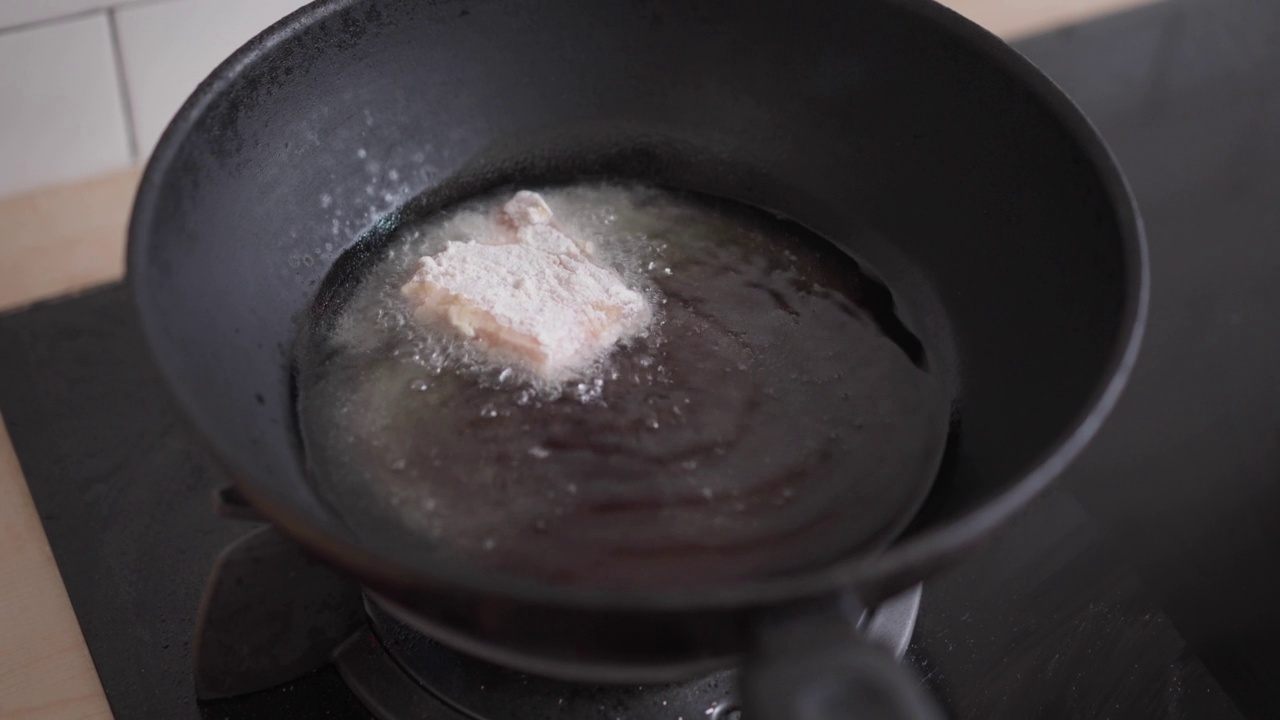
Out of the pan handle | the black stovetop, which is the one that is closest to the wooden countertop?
the black stovetop

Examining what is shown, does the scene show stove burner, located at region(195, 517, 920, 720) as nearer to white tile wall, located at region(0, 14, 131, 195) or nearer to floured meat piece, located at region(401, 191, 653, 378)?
floured meat piece, located at region(401, 191, 653, 378)

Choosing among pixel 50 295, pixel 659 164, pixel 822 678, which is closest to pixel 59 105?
pixel 50 295

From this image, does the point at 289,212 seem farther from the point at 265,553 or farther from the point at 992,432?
the point at 992,432

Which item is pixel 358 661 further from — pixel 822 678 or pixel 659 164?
pixel 659 164

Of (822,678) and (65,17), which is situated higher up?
(65,17)

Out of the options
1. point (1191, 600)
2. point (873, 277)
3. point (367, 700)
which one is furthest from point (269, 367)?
point (1191, 600)

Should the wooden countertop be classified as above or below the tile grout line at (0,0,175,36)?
below

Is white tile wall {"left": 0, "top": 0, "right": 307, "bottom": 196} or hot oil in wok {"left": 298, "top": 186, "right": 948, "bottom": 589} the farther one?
white tile wall {"left": 0, "top": 0, "right": 307, "bottom": 196}
